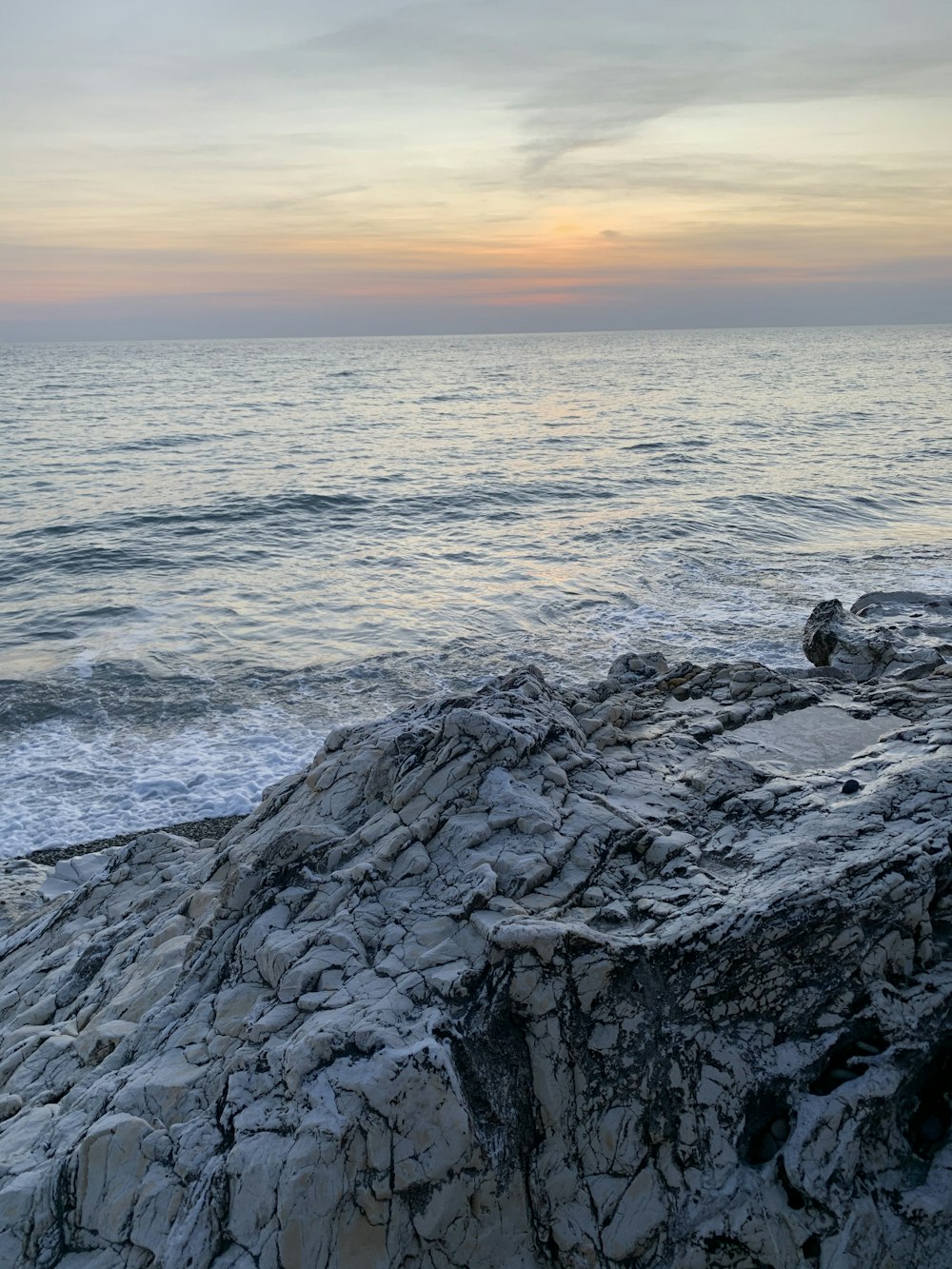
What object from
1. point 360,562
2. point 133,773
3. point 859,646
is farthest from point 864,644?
point 360,562

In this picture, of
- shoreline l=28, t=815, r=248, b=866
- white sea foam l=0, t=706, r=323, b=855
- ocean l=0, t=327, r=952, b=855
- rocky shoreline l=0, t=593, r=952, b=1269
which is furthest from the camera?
ocean l=0, t=327, r=952, b=855

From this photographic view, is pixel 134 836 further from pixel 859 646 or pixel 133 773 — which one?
pixel 859 646

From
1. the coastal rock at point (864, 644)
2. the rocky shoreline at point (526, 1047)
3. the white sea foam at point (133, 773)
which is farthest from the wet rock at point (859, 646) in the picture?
the white sea foam at point (133, 773)

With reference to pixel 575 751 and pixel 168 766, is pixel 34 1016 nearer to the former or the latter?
pixel 575 751

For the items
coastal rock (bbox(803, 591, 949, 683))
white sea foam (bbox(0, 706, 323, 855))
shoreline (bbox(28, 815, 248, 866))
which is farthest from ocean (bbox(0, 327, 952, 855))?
coastal rock (bbox(803, 591, 949, 683))

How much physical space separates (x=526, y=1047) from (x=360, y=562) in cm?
2109

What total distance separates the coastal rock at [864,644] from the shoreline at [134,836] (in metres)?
7.93

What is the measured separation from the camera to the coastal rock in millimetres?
11523

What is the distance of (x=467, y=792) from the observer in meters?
6.12

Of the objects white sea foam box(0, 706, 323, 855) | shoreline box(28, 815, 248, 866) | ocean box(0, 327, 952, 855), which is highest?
ocean box(0, 327, 952, 855)

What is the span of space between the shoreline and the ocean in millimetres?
191

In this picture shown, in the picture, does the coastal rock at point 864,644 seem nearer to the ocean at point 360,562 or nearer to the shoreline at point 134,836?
the ocean at point 360,562

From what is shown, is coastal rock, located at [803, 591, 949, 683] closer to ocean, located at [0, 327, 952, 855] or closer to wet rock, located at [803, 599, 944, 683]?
wet rock, located at [803, 599, 944, 683]

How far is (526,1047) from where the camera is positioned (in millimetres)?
4586
